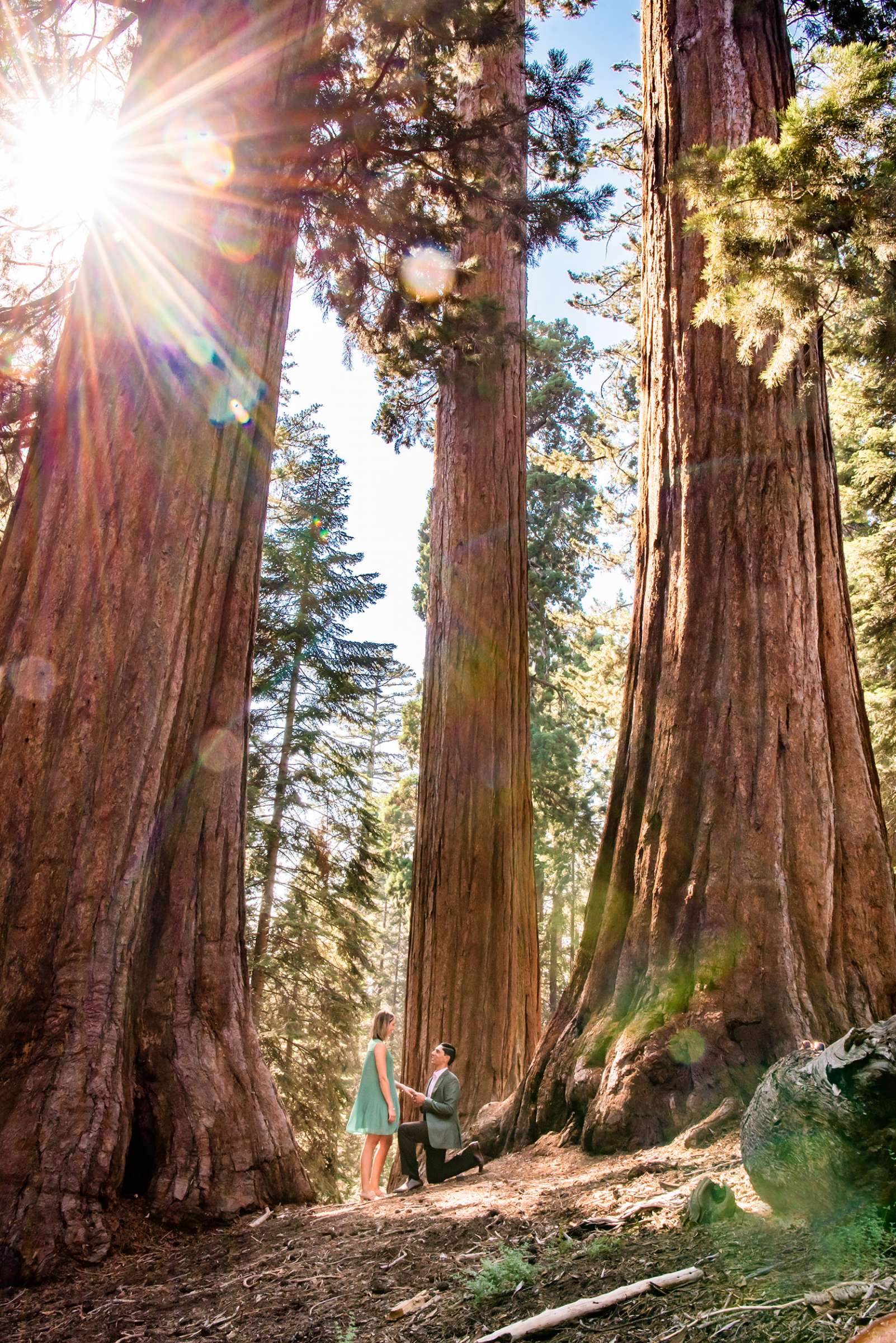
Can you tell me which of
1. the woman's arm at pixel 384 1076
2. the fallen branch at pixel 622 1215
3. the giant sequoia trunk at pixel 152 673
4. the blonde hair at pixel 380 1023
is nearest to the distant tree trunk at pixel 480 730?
the blonde hair at pixel 380 1023

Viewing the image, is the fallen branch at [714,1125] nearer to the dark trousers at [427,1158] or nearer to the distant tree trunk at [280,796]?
the dark trousers at [427,1158]

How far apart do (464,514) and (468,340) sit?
1603mm

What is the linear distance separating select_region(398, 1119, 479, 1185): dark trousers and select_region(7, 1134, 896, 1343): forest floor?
1.21 meters

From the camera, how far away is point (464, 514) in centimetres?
866

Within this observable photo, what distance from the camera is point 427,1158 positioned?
5723 mm

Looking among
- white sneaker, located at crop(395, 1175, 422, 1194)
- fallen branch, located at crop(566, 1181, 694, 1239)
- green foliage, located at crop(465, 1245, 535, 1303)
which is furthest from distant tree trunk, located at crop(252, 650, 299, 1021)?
green foliage, located at crop(465, 1245, 535, 1303)

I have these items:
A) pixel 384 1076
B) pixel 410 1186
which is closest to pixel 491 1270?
pixel 410 1186

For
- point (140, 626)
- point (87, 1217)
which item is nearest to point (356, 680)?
point (140, 626)

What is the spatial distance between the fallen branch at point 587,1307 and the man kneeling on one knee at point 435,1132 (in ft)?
10.8

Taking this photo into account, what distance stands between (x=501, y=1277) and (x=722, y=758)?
269 cm

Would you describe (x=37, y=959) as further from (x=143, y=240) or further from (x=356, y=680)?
(x=356, y=680)

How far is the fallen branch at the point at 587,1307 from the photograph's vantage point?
6.66 feet

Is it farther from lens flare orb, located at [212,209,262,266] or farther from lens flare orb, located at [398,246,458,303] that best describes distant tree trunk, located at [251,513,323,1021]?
lens flare orb, located at [212,209,262,266]

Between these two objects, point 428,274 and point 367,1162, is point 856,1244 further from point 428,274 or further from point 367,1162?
point 428,274
